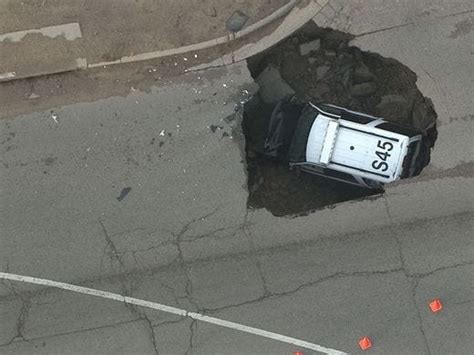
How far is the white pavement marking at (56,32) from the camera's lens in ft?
30.0

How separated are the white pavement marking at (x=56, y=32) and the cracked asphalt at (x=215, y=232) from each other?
116cm

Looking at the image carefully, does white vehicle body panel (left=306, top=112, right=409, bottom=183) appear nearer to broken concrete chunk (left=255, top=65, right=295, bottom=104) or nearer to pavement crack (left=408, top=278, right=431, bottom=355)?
broken concrete chunk (left=255, top=65, right=295, bottom=104)

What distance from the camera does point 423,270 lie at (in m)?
9.10

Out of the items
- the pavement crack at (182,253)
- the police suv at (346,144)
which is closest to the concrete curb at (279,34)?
the police suv at (346,144)

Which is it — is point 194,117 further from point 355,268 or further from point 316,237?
point 355,268

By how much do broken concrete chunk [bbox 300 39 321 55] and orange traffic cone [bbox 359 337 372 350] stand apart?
4835 millimetres

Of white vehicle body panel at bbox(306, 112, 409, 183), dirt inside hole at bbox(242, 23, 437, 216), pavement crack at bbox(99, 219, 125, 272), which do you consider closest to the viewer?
white vehicle body panel at bbox(306, 112, 409, 183)

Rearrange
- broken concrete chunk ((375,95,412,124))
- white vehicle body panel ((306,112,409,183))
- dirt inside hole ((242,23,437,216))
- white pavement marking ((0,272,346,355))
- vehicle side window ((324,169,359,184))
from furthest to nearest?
broken concrete chunk ((375,95,412,124)) → dirt inside hole ((242,23,437,216)) → vehicle side window ((324,169,359,184)) → white pavement marking ((0,272,346,355)) → white vehicle body panel ((306,112,409,183))

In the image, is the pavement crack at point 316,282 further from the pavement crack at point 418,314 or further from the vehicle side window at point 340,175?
the vehicle side window at point 340,175

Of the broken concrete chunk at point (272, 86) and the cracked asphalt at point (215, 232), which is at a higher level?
the broken concrete chunk at point (272, 86)

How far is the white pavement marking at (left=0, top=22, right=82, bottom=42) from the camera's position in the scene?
9156mm

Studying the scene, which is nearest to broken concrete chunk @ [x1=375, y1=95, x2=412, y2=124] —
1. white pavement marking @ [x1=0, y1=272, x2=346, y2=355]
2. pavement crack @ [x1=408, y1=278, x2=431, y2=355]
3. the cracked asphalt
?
the cracked asphalt

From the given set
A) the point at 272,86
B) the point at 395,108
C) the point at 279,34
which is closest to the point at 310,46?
the point at 279,34

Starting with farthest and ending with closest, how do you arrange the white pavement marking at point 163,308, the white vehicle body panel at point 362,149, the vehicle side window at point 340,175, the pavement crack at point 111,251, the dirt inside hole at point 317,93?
the dirt inside hole at point 317,93, the vehicle side window at point 340,175, the pavement crack at point 111,251, the white pavement marking at point 163,308, the white vehicle body panel at point 362,149
